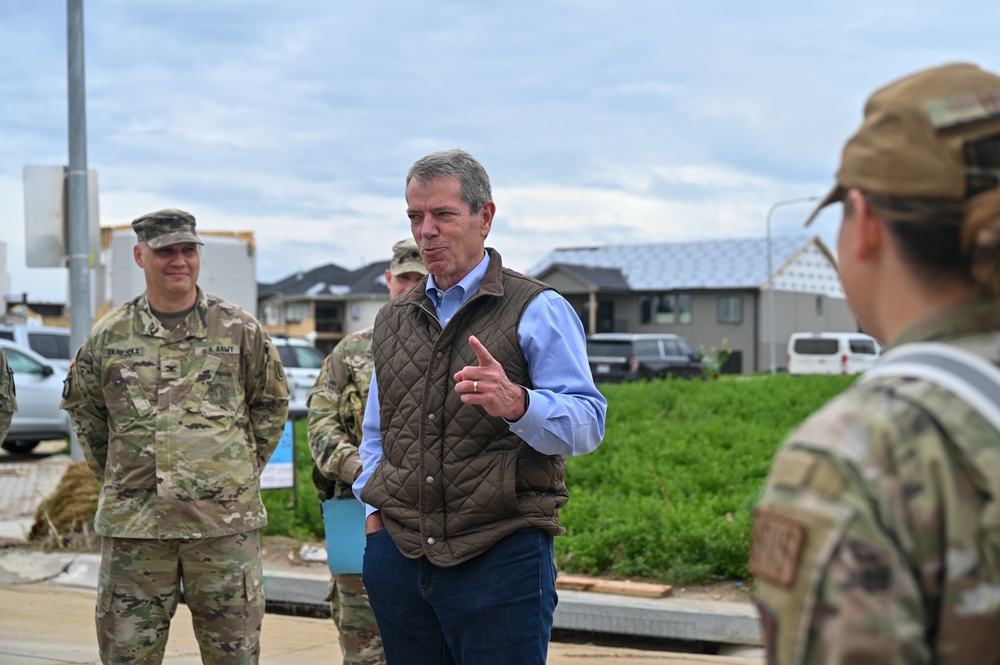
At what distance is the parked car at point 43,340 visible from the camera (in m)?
19.5

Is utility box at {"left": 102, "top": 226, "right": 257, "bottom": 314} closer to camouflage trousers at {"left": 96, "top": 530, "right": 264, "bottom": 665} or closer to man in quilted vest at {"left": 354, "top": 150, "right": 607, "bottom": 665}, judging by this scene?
camouflage trousers at {"left": 96, "top": 530, "right": 264, "bottom": 665}

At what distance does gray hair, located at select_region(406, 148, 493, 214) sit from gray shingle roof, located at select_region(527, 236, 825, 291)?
1869 inches

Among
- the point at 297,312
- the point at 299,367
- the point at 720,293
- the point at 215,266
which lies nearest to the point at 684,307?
the point at 720,293

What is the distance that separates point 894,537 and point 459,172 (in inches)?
85.5

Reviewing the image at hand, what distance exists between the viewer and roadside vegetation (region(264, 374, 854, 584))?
7605 mm

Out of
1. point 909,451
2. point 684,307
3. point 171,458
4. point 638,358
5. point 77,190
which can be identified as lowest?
point 638,358

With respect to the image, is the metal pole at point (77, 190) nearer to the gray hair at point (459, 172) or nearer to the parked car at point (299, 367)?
the gray hair at point (459, 172)

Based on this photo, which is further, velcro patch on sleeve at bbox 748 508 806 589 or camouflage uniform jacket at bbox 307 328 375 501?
camouflage uniform jacket at bbox 307 328 375 501

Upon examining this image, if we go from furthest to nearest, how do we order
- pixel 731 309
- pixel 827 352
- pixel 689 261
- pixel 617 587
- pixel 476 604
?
pixel 689 261
pixel 731 309
pixel 827 352
pixel 617 587
pixel 476 604

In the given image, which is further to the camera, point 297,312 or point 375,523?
point 297,312

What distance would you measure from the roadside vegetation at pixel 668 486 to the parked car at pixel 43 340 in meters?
7.20

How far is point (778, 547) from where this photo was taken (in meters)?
1.29

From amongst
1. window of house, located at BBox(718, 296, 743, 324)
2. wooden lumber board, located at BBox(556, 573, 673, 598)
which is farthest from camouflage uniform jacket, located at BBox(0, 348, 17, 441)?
window of house, located at BBox(718, 296, 743, 324)

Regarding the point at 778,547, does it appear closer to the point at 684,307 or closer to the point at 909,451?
the point at 909,451
